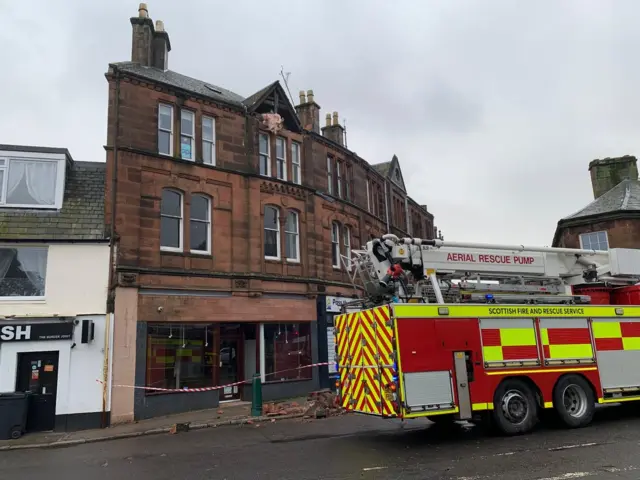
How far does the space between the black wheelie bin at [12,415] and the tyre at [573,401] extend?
12185 mm

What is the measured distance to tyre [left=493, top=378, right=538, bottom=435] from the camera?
9656mm

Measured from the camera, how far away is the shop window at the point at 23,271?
568 inches

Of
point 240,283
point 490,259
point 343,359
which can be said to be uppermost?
point 240,283

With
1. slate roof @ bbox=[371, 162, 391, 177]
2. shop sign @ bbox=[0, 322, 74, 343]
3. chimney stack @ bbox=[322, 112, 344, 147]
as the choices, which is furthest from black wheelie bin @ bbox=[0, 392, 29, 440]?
slate roof @ bbox=[371, 162, 391, 177]

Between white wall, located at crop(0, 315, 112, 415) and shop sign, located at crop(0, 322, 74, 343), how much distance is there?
133mm

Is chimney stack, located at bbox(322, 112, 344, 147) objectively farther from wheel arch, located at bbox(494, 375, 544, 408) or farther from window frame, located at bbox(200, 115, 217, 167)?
wheel arch, located at bbox(494, 375, 544, 408)

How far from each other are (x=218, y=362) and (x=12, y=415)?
19.2 ft

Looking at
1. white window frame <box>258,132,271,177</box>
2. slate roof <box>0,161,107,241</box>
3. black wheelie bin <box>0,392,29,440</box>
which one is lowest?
black wheelie bin <box>0,392,29,440</box>

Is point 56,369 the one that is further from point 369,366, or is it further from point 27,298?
point 369,366

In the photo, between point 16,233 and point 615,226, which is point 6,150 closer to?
point 16,233

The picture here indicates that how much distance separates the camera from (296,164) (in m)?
20.7

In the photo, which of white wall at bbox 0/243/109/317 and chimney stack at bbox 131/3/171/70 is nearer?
white wall at bbox 0/243/109/317

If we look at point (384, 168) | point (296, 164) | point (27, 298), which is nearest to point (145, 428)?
point (27, 298)

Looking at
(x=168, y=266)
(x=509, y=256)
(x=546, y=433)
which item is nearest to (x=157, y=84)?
(x=168, y=266)
